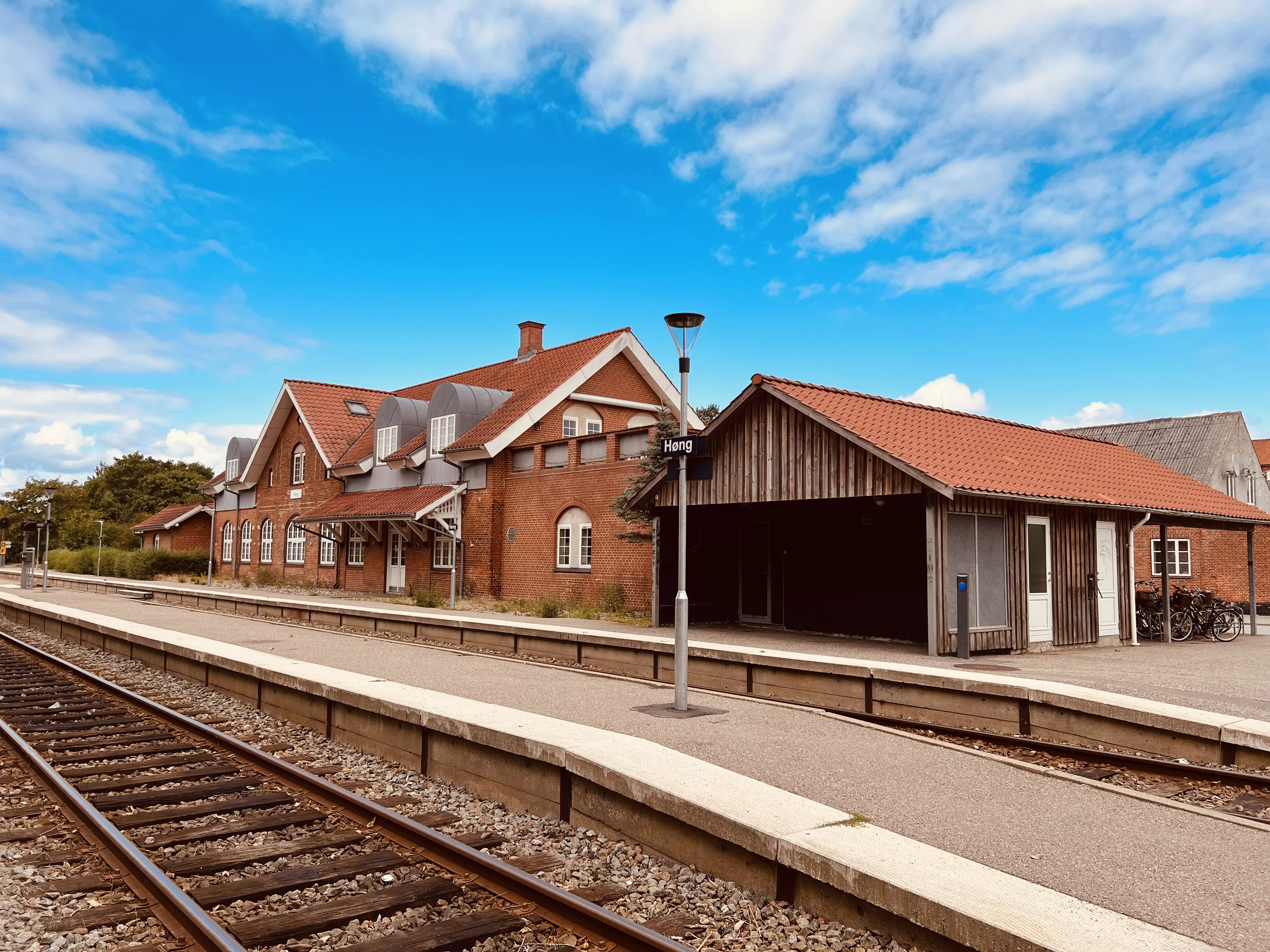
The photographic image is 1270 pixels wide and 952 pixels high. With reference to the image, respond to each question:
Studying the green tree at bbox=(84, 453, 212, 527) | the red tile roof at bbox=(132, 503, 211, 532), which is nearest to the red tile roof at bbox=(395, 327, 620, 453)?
the red tile roof at bbox=(132, 503, 211, 532)

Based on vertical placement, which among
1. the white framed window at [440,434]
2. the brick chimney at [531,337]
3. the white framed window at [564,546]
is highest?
the brick chimney at [531,337]

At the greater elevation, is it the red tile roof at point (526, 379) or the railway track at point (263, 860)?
the red tile roof at point (526, 379)

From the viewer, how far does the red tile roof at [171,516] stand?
51.7 meters

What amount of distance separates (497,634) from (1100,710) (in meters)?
10.1

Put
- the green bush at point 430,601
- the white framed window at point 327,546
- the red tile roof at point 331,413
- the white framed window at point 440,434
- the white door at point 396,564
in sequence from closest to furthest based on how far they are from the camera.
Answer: the green bush at point 430,601 < the white framed window at point 440,434 < the white door at point 396,564 < the white framed window at point 327,546 < the red tile roof at point 331,413

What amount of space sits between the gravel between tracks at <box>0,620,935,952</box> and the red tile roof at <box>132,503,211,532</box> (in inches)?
1852

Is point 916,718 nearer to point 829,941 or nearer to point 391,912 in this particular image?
point 829,941

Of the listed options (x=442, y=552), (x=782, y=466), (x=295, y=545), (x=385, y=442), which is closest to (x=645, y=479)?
(x=782, y=466)

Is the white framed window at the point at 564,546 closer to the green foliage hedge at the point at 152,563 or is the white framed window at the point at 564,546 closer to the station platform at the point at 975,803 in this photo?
the station platform at the point at 975,803

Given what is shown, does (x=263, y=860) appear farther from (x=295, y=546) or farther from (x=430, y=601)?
(x=295, y=546)

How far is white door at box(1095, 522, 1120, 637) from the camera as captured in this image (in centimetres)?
1750

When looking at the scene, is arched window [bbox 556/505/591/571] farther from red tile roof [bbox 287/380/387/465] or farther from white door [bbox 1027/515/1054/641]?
red tile roof [bbox 287/380/387/465]

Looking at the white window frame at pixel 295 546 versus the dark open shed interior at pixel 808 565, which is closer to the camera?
the dark open shed interior at pixel 808 565

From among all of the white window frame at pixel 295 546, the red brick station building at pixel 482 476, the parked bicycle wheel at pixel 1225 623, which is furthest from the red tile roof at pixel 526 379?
the parked bicycle wheel at pixel 1225 623
